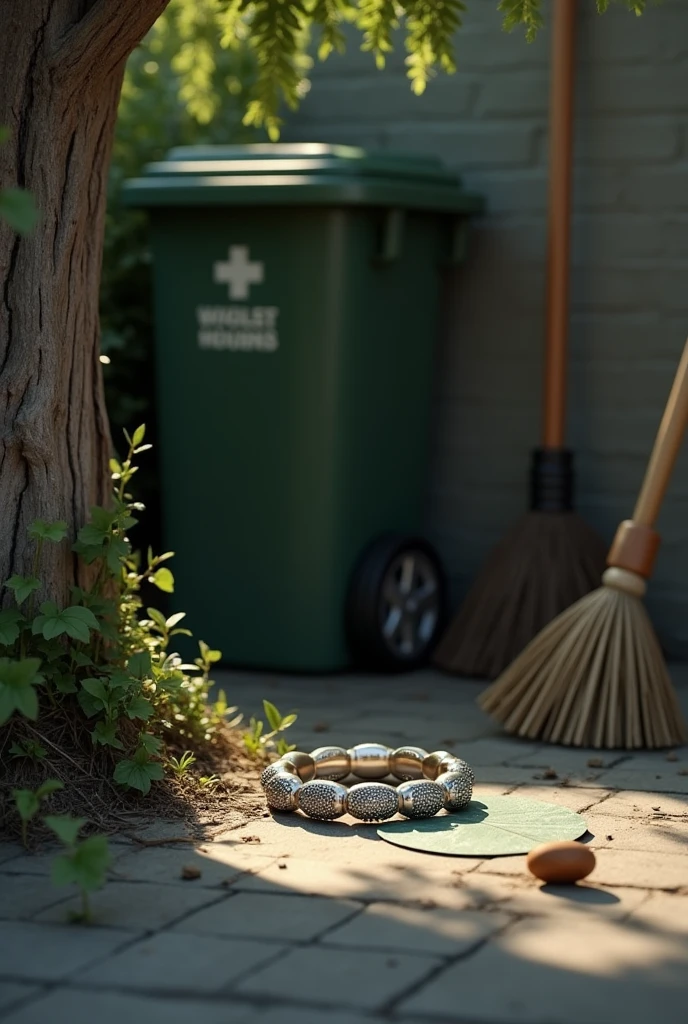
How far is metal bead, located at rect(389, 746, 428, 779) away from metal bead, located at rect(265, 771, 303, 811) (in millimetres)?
278

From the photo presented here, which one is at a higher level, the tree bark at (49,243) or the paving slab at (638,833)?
the tree bark at (49,243)

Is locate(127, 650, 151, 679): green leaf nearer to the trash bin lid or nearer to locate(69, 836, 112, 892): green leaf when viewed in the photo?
locate(69, 836, 112, 892): green leaf

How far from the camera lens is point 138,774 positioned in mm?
3123

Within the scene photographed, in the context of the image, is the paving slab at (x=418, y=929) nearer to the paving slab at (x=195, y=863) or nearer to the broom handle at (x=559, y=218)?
the paving slab at (x=195, y=863)

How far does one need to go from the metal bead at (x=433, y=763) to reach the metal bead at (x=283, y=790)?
30cm

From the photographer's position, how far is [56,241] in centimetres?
320

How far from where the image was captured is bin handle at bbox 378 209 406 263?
475cm

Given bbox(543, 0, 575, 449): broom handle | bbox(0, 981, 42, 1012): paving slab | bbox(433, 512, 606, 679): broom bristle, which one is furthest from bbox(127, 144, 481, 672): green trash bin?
bbox(0, 981, 42, 1012): paving slab

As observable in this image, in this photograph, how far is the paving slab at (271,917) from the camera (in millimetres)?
2400

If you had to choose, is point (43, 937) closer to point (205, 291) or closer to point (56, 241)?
point (56, 241)

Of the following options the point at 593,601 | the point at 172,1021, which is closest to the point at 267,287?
the point at 593,601

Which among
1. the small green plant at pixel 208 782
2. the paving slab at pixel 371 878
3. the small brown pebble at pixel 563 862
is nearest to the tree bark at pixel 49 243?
the small green plant at pixel 208 782

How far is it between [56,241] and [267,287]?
1.60m

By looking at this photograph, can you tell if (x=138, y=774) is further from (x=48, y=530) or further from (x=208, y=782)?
(x=48, y=530)
